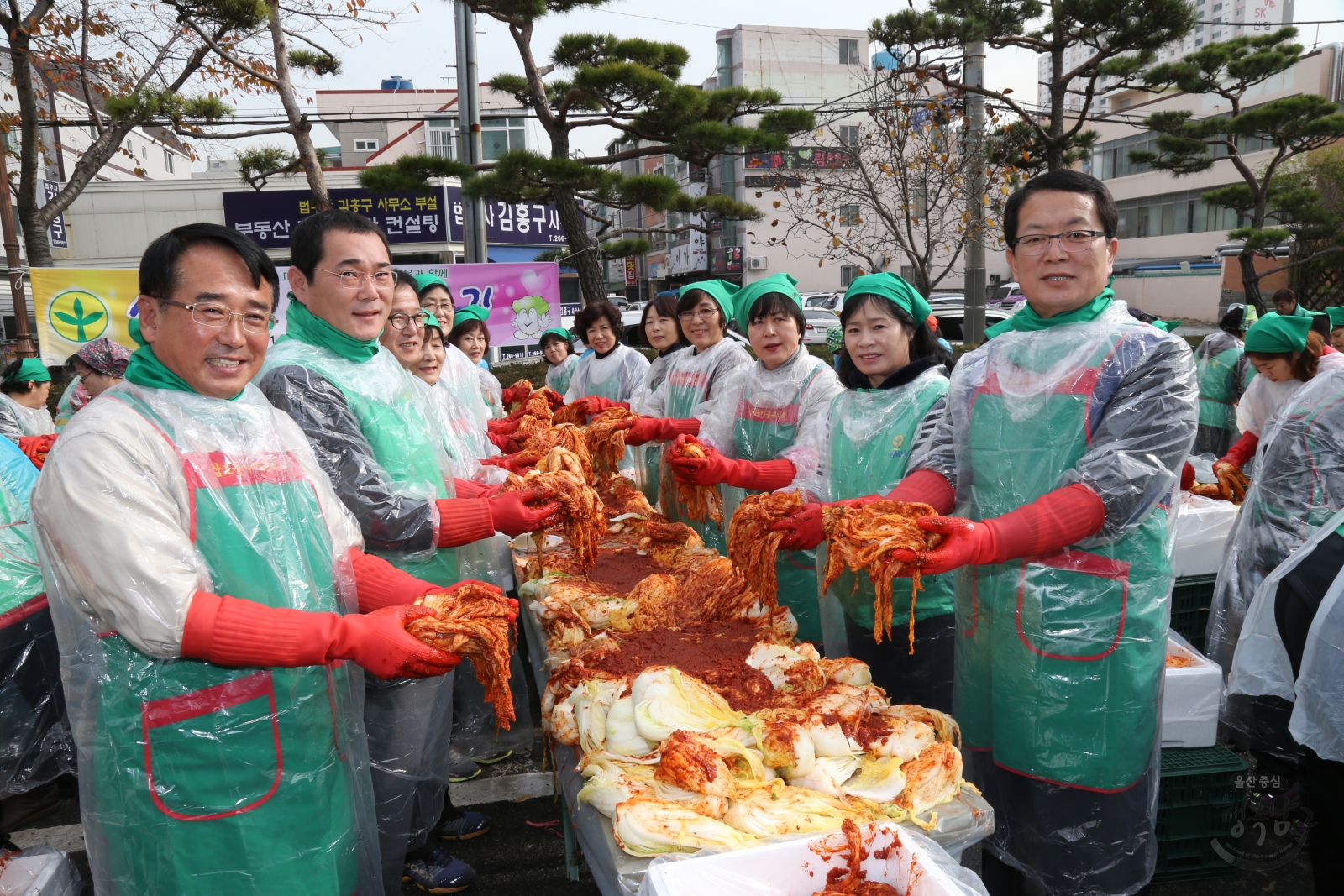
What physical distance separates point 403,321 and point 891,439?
6.51ft

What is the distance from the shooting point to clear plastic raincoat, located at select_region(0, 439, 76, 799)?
2795 mm

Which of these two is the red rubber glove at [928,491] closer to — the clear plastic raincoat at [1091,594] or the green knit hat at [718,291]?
the clear plastic raincoat at [1091,594]

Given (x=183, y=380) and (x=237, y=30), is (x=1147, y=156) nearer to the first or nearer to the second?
(x=237, y=30)

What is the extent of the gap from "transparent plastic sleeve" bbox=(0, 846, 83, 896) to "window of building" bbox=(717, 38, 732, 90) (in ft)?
112

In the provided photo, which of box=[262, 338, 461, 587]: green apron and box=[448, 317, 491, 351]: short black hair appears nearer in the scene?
box=[262, 338, 461, 587]: green apron

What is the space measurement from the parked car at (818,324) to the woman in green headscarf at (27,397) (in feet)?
51.4

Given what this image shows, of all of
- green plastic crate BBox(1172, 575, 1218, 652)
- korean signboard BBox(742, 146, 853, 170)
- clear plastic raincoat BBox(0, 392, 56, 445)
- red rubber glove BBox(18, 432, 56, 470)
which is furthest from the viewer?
korean signboard BBox(742, 146, 853, 170)

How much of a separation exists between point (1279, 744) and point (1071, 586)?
174 cm

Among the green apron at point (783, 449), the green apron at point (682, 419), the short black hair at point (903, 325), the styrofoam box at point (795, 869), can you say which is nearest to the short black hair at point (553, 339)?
the green apron at point (682, 419)

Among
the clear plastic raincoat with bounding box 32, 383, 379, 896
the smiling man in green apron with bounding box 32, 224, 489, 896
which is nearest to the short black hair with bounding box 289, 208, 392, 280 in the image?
the smiling man in green apron with bounding box 32, 224, 489, 896

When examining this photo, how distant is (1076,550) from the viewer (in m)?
2.17

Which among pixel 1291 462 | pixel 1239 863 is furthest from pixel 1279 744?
pixel 1291 462

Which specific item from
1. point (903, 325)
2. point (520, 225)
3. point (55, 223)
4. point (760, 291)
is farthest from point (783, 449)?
point (55, 223)

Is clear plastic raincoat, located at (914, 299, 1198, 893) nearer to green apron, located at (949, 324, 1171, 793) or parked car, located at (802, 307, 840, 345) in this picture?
green apron, located at (949, 324, 1171, 793)
